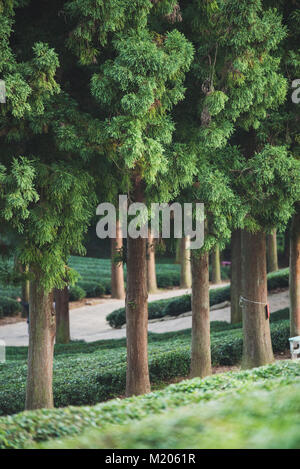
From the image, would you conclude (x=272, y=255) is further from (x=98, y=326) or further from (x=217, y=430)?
(x=217, y=430)

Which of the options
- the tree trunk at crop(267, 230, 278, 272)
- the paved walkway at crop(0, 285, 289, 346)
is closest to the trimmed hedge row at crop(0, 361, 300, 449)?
the paved walkway at crop(0, 285, 289, 346)

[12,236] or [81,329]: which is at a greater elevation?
[12,236]

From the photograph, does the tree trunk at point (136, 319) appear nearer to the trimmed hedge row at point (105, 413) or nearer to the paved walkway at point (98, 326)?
the trimmed hedge row at point (105, 413)

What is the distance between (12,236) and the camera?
8.57 m

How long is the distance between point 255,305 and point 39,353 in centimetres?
408

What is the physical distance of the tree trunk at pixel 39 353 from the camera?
891cm

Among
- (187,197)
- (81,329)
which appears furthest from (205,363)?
(81,329)

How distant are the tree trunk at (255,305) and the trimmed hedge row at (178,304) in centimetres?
900

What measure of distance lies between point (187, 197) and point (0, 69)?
3477mm

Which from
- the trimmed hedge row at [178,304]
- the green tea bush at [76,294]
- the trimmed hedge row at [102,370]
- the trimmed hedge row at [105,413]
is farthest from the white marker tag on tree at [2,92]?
the green tea bush at [76,294]

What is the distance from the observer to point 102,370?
10906 millimetres

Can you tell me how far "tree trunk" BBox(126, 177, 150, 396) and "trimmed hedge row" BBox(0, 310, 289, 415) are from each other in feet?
2.99

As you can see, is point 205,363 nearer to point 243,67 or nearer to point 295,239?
point 295,239

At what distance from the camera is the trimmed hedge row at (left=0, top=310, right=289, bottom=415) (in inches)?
403
